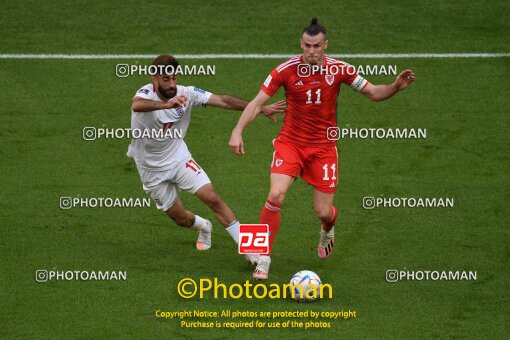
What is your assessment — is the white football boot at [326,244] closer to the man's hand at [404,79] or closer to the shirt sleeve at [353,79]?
the shirt sleeve at [353,79]

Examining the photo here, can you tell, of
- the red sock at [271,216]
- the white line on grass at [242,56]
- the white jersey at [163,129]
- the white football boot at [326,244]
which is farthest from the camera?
the white line on grass at [242,56]

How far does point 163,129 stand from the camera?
14.5 metres

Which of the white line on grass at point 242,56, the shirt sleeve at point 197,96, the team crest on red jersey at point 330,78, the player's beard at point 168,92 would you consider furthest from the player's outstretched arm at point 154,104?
the white line on grass at point 242,56

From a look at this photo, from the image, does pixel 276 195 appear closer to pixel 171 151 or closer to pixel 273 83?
pixel 273 83

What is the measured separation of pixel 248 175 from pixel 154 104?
146 inches

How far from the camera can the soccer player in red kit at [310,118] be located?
1375 cm

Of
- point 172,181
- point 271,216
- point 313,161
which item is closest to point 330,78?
point 313,161

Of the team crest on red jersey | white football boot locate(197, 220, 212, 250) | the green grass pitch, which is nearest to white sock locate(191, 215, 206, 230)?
white football boot locate(197, 220, 212, 250)

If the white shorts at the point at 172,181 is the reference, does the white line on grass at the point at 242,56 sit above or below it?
above

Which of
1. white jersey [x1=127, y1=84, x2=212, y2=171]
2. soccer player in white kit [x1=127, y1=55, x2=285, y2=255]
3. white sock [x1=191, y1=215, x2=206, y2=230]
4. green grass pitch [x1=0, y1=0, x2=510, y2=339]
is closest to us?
green grass pitch [x1=0, y1=0, x2=510, y2=339]

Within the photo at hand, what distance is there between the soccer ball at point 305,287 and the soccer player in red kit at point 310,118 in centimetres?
60

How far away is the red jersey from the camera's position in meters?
13.9

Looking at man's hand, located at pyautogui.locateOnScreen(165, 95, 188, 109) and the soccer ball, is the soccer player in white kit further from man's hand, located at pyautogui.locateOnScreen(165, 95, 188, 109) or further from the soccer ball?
the soccer ball

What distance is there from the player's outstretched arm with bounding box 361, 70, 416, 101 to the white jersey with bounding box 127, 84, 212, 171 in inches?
80.8
